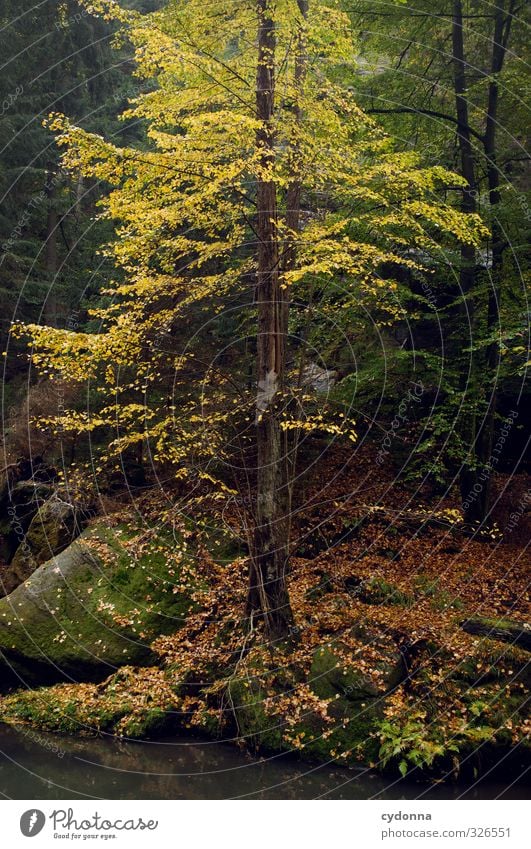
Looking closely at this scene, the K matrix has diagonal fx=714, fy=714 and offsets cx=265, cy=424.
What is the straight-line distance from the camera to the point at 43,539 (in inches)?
594

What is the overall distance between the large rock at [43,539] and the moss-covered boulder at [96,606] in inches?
41.5

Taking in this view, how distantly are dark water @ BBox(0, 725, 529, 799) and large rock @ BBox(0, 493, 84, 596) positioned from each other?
447 centimetres

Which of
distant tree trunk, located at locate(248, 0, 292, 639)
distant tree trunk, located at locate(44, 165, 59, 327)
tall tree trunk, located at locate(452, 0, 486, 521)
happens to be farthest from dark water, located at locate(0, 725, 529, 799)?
distant tree trunk, located at locate(44, 165, 59, 327)

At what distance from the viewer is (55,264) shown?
20359 mm

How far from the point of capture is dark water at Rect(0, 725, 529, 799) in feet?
29.6

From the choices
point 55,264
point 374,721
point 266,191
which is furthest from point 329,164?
point 55,264

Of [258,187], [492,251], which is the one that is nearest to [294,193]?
[258,187]

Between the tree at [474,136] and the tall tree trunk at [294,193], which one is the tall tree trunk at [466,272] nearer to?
the tree at [474,136]

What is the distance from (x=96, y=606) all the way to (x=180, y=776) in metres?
4.09

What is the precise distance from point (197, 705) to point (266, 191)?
8034 mm

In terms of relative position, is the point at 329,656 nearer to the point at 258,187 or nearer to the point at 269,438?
the point at 269,438

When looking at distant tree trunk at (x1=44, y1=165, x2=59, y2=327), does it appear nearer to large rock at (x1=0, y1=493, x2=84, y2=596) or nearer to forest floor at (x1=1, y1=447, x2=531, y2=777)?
large rock at (x1=0, y1=493, x2=84, y2=596)

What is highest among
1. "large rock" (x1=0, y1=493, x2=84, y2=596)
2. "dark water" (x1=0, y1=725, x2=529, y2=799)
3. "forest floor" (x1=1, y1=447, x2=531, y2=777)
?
"large rock" (x1=0, y1=493, x2=84, y2=596)
